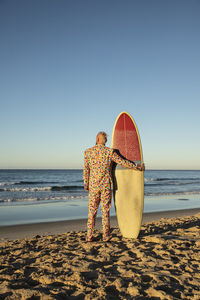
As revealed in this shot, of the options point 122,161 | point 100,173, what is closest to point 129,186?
point 122,161

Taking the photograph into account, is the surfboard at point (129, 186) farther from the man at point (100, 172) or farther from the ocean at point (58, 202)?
the ocean at point (58, 202)

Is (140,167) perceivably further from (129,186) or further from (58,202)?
(58,202)

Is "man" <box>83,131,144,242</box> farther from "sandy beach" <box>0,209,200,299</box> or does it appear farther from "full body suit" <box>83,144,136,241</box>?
"sandy beach" <box>0,209,200,299</box>

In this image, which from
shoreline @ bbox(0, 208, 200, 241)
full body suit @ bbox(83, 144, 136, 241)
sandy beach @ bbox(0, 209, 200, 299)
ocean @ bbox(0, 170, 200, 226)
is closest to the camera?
sandy beach @ bbox(0, 209, 200, 299)

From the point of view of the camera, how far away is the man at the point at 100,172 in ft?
12.9

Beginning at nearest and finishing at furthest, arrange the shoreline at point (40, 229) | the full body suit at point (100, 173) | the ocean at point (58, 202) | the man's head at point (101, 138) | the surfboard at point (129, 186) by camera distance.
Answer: the full body suit at point (100, 173) → the man's head at point (101, 138) → the surfboard at point (129, 186) → the shoreline at point (40, 229) → the ocean at point (58, 202)

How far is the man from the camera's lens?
3929 mm

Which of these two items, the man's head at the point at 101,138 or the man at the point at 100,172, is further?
the man's head at the point at 101,138

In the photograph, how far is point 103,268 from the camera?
9.52 feet

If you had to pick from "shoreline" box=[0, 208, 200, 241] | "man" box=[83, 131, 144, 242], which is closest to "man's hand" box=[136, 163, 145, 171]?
"man" box=[83, 131, 144, 242]

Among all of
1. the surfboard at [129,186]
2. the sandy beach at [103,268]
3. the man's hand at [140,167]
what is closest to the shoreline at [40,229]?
the sandy beach at [103,268]

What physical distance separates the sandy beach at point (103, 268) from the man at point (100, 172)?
0.59m

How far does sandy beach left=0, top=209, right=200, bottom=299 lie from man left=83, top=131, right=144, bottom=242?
1.93 ft

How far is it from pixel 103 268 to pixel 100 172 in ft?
4.72
